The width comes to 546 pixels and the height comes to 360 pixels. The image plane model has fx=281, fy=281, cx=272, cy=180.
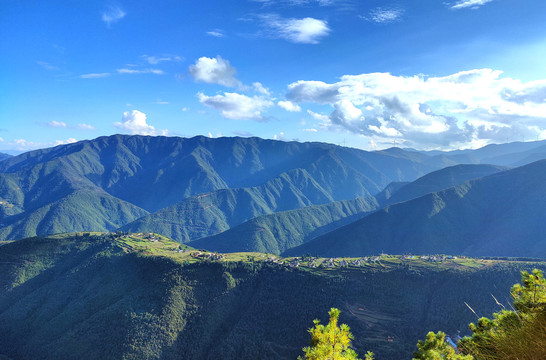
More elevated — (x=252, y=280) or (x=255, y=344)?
(x=252, y=280)

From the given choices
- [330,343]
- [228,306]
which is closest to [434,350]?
[330,343]

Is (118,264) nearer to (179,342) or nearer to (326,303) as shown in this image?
(179,342)

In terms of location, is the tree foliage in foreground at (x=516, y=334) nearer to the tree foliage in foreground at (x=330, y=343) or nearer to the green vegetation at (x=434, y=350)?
the green vegetation at (x=434, y=350)

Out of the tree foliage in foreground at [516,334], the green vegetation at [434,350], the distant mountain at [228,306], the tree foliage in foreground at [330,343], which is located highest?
the tree foliage in foreground at [516,334]

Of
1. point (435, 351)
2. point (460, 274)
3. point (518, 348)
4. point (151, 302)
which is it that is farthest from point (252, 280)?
point (518, 348)

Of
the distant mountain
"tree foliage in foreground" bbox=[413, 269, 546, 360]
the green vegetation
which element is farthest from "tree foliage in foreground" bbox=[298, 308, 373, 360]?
the distant mountain

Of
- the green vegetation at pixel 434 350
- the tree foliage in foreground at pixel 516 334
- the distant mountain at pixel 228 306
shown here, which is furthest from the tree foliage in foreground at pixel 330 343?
the distant mountain at pixel 228 306
